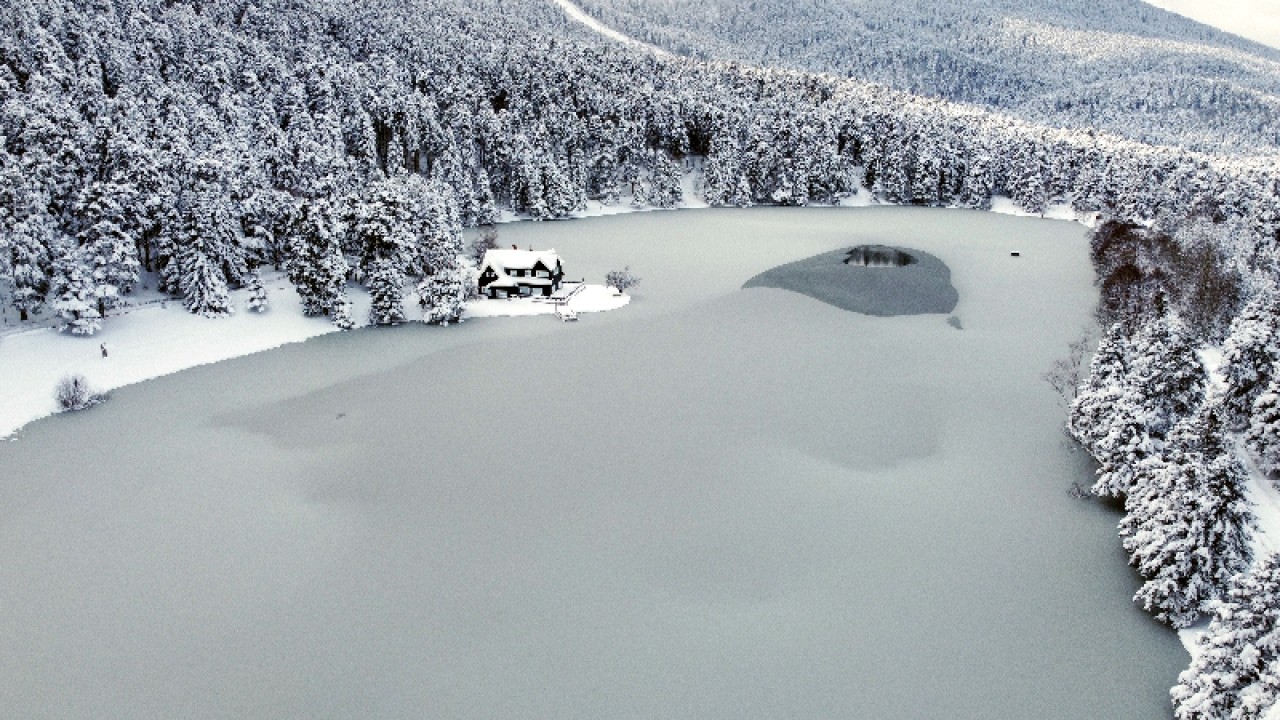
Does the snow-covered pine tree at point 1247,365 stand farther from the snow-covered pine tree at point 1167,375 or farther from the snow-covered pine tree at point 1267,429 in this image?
the snow-covered pine tree at point 1167,375

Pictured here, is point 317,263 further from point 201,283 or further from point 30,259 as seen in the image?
point 30,259

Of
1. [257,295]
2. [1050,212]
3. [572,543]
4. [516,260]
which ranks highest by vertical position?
[257,295]

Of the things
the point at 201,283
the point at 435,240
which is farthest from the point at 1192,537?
the point at 201,283

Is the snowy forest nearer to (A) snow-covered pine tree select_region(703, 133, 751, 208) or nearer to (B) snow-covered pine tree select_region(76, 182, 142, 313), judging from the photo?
(B) snow-covered pine tree select_region(76, 182, 142, 313)

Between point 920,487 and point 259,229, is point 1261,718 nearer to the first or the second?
point 920,487

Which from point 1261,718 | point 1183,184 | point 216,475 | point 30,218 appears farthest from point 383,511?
point 1183,184

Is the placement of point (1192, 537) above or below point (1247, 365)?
below
